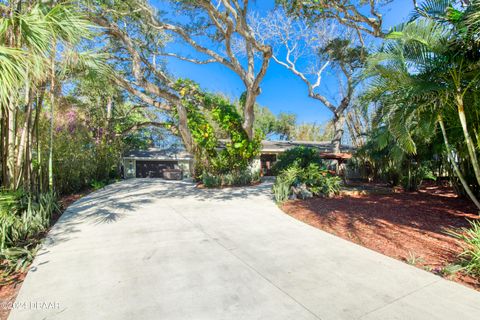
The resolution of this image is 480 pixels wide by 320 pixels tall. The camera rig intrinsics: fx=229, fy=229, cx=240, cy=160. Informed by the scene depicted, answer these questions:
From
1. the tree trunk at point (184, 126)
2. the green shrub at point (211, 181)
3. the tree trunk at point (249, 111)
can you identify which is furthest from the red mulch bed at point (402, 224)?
the tree trunk at point (184, 126)

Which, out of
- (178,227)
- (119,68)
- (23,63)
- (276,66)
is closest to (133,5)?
(119,68)

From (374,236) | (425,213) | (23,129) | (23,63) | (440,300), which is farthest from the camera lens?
(425,213)

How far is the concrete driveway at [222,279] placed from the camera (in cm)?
236

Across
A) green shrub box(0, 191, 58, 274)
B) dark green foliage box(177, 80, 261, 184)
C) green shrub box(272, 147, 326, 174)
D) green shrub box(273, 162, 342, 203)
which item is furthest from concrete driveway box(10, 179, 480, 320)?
dark green foliage box(177, 80, 261, 184)

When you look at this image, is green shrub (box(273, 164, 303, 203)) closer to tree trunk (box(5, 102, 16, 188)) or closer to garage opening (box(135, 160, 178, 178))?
tree trunk (box(5, 102, 16, 188))

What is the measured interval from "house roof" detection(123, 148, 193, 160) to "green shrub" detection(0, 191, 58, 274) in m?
17.9

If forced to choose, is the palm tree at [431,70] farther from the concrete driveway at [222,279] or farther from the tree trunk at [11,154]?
the tree trunk at [11,154]

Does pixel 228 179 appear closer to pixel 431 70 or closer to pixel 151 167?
pixel 431 70

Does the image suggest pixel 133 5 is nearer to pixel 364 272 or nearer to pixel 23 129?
pixel 23 129

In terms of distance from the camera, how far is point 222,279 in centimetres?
296

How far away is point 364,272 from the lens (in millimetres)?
3195

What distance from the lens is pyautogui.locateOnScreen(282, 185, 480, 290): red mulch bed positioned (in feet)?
12.1

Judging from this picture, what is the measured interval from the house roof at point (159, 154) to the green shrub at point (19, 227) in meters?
17.9

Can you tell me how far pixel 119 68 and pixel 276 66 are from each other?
11215 mm
